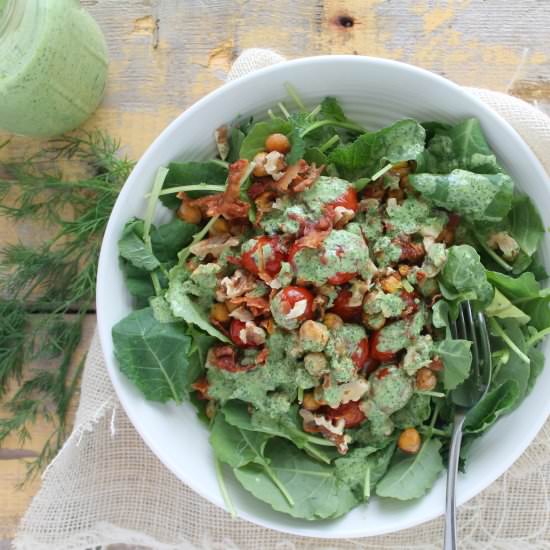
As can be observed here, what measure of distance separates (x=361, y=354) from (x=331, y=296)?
157 millimetres

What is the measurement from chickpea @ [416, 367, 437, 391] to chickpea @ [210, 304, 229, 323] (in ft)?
1.56

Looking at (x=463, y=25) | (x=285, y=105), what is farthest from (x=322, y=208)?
(x=463, y=25)

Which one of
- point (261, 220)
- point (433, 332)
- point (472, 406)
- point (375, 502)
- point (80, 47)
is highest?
point (80, 47)

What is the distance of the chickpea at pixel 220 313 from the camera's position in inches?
66.4

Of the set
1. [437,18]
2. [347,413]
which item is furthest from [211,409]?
[437,18]

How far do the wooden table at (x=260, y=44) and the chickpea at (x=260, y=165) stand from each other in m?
0.54

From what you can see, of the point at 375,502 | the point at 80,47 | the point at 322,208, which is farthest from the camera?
the point at 80,47

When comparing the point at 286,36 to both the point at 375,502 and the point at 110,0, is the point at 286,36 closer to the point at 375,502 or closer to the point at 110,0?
the point at 110,0

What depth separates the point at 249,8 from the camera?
211 cm

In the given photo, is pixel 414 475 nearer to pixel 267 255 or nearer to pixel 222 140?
pixel 267 255

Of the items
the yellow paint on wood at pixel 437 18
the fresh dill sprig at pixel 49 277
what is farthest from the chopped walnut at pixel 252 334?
the yellow paint on wood at pixel 437 18

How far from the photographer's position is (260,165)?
65.6 inches

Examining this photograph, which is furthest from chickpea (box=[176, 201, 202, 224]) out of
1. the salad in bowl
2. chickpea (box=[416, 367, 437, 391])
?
chickpea (box=[416, 367, 437, 391])

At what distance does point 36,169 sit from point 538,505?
5.85 feet
